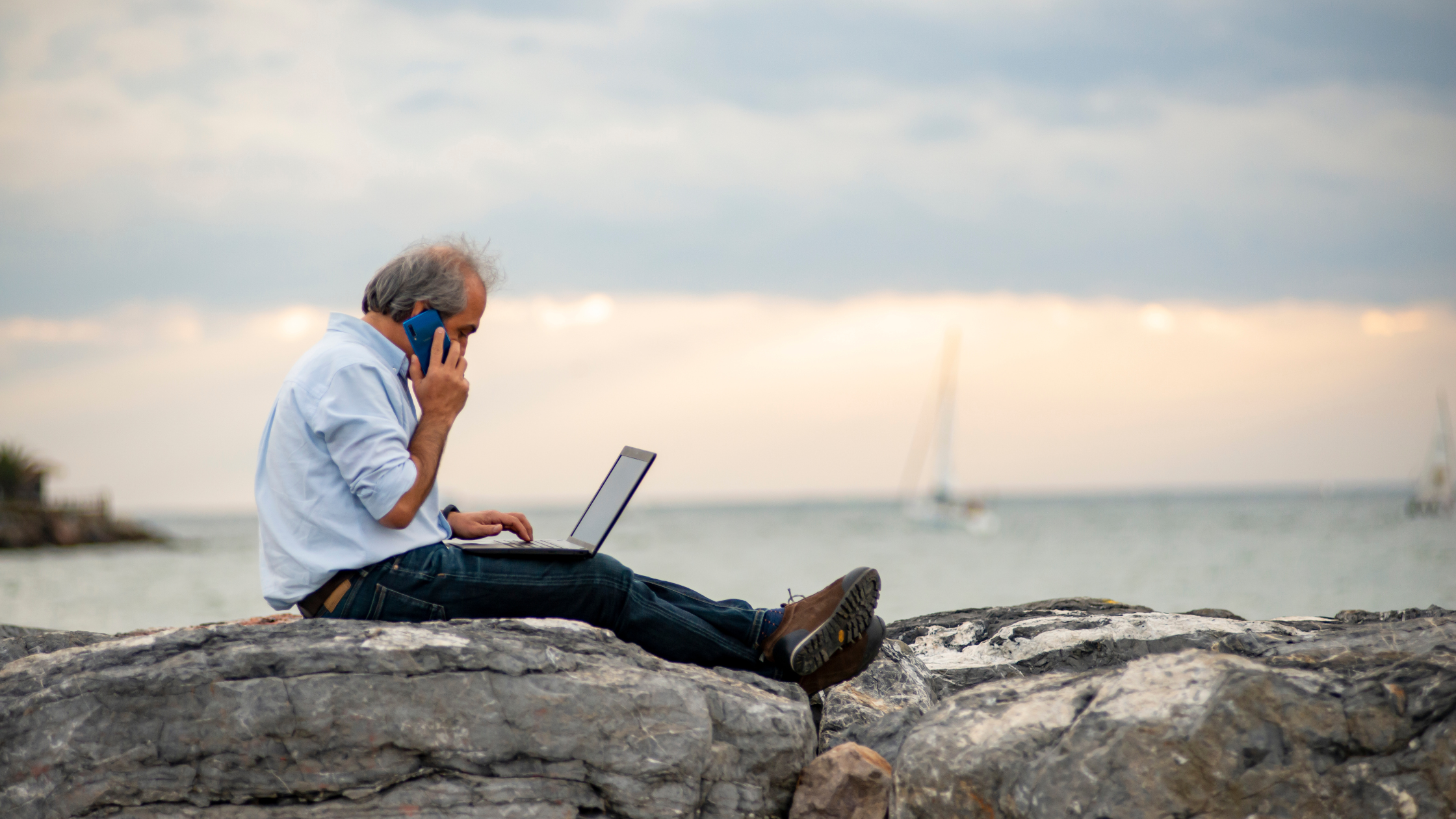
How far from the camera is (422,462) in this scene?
3.46 metres

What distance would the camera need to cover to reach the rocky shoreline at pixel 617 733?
8.95 feet

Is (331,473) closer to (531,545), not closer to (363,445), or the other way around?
(363,445)

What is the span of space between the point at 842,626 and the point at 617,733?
894 mm

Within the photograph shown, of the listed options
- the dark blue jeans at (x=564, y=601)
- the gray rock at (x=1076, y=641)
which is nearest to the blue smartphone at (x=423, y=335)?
the dark blue jeans at (x=564, y=601)

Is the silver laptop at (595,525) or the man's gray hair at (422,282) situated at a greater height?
the man's gray hair at (422,282)

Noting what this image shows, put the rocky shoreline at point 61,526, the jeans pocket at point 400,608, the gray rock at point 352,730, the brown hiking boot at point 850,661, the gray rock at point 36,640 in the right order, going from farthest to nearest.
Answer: the rocky shoreline at point 61,526 < the gray rock at point 36,640 < the brown hiking boot at point 850,661 < the jeans pocket at point 400,608 < the gray rock at point 352,730

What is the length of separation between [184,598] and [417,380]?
87.5ft

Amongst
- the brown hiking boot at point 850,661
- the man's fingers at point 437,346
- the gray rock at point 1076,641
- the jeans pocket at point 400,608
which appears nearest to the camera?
the jeans pocket at point 400,608

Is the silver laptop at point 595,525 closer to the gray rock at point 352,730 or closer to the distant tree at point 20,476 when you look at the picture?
the gray rock at point 352,730

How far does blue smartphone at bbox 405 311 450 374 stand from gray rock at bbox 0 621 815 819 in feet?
3.01

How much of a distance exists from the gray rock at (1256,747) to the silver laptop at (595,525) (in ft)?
5.32

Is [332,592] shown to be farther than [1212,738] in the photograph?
Yes

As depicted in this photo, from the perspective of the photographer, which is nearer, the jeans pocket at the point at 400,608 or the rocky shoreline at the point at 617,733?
the rocky shoreline at the point at 617,733

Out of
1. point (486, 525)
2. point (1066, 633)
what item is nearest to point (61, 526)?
point (486, 525)
